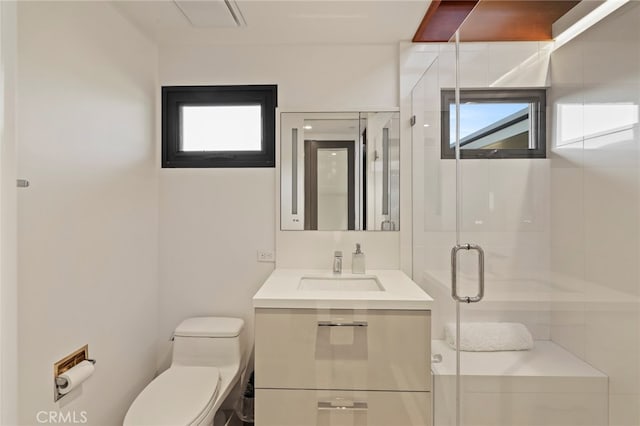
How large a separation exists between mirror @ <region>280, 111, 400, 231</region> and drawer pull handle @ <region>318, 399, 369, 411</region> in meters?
0.93

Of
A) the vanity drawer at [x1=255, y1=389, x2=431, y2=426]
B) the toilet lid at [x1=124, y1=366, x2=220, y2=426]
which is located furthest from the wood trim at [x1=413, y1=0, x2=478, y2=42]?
the toilet lid at [x1=124, y1=366, x2=220, y2=426]

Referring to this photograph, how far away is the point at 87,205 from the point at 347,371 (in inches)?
52.8

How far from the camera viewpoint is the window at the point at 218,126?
207 cm

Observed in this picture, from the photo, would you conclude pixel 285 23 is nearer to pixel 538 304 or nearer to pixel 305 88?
pixel 305 88

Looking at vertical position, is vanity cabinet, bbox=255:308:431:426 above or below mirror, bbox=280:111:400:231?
below

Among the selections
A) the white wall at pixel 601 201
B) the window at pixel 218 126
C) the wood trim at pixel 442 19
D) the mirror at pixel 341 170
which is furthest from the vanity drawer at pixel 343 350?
the wood trim at pixel 442 19

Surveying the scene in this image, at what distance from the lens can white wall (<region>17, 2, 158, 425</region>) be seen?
120 cm

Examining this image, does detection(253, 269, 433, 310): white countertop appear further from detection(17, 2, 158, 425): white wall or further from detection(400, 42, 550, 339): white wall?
detection(17, 2, 158, 425): white wall

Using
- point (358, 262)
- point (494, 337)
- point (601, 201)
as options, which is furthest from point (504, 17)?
point (358, 262)

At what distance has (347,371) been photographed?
1424mm

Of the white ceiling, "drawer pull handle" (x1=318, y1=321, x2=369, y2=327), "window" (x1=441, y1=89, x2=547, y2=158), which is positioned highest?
the white ceiling

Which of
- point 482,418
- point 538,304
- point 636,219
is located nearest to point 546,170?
point 636,219

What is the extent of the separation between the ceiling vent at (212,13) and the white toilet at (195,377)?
5.43ft

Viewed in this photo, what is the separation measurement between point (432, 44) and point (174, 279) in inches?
83.1
